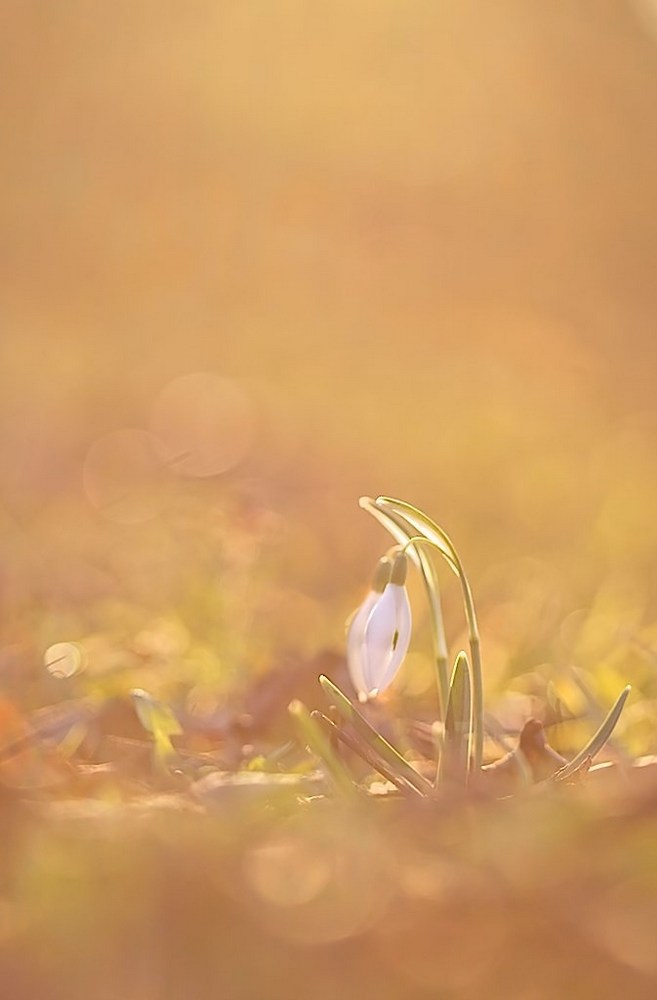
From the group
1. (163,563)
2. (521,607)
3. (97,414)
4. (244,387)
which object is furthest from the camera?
(244,387)

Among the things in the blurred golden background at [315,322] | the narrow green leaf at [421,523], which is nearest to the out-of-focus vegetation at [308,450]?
the blurred golden background at [315,322]

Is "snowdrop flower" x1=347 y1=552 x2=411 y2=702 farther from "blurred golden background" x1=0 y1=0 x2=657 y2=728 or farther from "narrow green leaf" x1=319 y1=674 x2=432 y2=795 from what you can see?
"blurred golden background" x1=0 y1=0 x2=657 y2=728

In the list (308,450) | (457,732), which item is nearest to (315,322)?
(308,450)

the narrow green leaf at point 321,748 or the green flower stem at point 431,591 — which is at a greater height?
the green flower stem at point 431,591

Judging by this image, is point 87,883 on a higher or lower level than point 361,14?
lower

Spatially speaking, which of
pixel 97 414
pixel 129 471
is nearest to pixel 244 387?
pixel 97 414

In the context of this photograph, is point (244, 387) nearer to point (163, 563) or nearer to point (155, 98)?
point (163, 563)

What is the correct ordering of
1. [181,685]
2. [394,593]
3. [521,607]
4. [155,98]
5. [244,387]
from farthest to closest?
[155,98]
[244,387]
[521,607]
[181,685]
[394,593]

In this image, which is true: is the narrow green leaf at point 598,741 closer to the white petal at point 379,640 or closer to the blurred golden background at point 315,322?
the white petal at point 379,640
